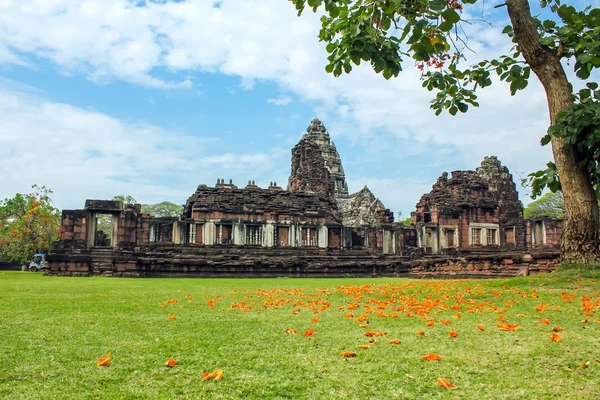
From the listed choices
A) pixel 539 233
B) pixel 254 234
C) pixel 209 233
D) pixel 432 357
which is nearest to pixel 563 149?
pixel 432 357

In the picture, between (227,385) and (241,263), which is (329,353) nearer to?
(227,385)

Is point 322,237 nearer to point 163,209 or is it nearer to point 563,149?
point 563,149

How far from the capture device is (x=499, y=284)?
10094 mm

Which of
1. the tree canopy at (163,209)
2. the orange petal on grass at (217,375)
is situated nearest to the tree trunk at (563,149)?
the orange petal on grass at (217,375)

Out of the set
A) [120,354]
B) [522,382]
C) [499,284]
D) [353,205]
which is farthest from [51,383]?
[353,205]

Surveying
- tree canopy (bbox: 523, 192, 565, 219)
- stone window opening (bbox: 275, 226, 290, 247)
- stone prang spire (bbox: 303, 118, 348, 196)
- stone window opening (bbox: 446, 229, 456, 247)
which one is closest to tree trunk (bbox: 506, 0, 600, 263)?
stone window opening (bbox: 275, 226, 290, 247)

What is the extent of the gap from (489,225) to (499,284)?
27522 mm

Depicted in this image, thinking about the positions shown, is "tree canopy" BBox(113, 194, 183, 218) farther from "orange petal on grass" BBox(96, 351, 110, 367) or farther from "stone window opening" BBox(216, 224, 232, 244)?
"orange petal on grass" BBox(96, 351, 110, 367)

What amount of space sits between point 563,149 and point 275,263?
668 inches

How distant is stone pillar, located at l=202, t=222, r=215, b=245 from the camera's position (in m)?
27.6

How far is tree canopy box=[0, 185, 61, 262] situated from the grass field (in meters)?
34.4

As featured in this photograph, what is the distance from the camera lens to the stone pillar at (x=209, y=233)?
2758cm

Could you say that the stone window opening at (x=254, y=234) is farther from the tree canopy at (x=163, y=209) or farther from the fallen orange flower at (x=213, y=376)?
the tree canopy at (x=163, y=209)

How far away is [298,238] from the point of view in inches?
1135
